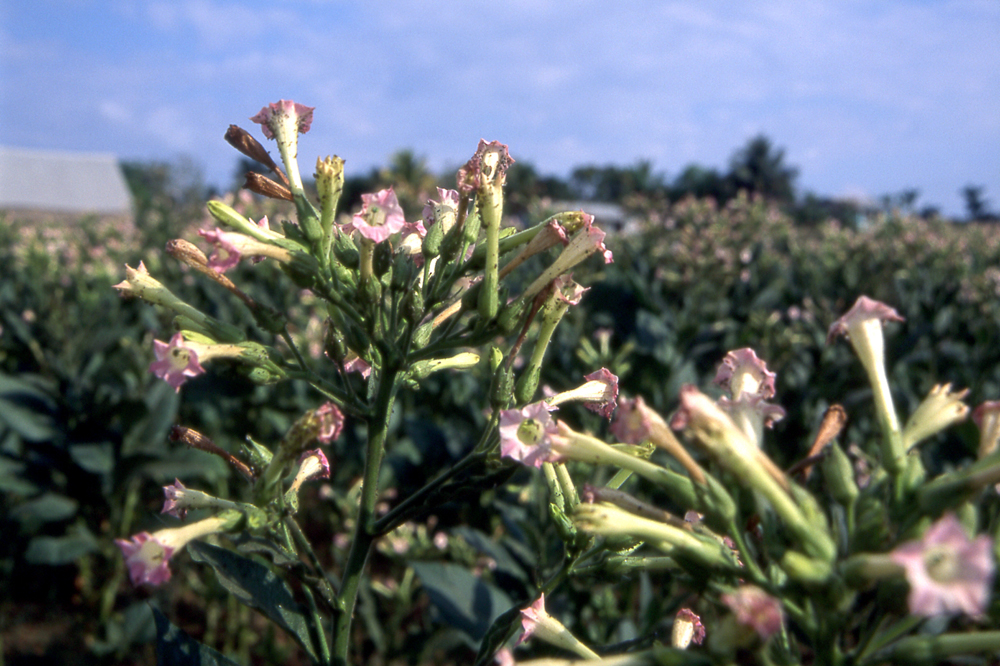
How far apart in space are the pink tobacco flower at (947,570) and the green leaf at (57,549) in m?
4.74

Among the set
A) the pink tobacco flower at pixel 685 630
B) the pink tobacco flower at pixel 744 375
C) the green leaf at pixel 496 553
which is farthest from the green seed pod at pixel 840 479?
the green leaf at pixel 496 553

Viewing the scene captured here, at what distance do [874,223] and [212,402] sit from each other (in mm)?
10351

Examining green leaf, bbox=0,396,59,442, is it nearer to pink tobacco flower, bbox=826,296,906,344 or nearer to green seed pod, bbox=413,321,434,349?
green seed pod, bbox=413,321,434,349

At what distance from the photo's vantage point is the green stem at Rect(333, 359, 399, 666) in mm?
1423

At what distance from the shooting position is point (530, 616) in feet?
4.15

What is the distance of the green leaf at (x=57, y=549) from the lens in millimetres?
4402

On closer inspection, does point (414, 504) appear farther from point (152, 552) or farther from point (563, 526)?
point (152, 552)

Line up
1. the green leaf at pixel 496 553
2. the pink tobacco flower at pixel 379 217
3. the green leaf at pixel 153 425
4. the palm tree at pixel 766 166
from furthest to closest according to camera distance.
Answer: the palm tree at pixel 766 166 < the green leaf at pixel 153 425 < the green leaf at pixel 496 553 < the pink tobacco flower at pixel 379 217

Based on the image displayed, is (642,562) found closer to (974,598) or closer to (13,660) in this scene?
(974,598)

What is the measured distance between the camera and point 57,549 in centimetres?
446

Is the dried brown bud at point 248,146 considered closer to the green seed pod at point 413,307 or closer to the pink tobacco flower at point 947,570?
the green seed pod at point 413,307

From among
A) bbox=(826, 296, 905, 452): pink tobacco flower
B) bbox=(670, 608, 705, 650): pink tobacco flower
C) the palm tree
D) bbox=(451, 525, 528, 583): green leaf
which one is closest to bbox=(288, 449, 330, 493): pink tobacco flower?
bbox=(670, 608, 705, 650): pink tobacco flower

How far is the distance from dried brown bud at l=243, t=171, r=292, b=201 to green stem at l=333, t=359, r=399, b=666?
416mm

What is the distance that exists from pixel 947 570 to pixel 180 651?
3.64ft
